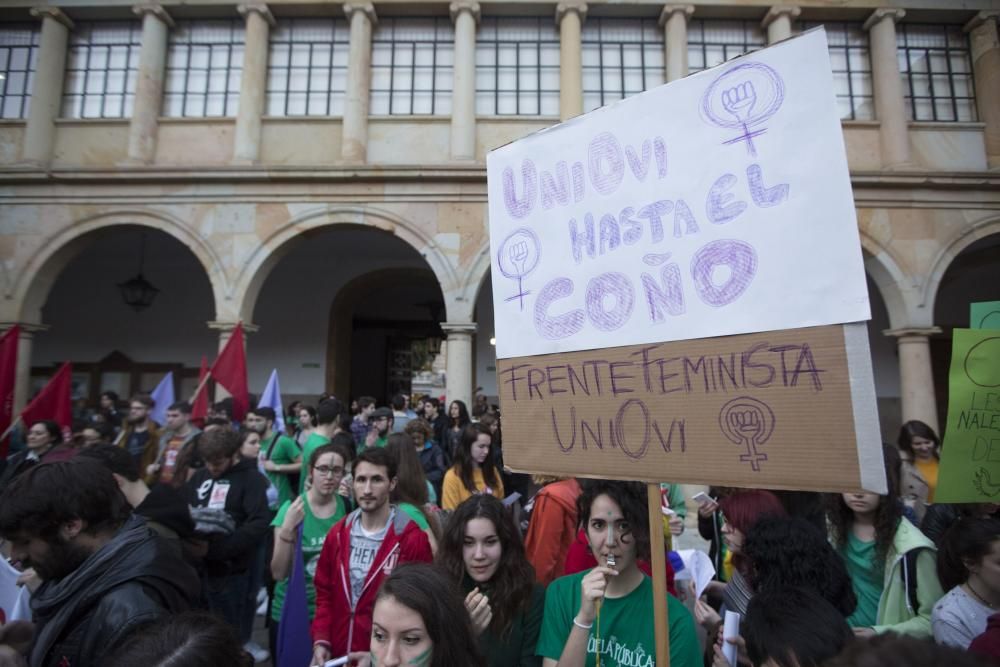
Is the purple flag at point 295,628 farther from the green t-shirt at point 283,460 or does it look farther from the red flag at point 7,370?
the red flag at point 7,370

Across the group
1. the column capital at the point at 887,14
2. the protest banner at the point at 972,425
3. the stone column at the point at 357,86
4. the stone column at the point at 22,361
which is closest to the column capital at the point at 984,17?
the column capital at the point at 887,14

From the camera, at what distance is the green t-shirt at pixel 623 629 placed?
198cm

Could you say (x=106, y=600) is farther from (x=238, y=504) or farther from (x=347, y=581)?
(x=238, y=504)

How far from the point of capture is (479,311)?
41.4ft

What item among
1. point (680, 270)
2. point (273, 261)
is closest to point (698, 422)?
point (680, 270)

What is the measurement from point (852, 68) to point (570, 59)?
5.27 m

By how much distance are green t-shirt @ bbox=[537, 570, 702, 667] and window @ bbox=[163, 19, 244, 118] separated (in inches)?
430

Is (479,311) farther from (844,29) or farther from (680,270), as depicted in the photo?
(680,270)

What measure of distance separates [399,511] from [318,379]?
9.68 metres

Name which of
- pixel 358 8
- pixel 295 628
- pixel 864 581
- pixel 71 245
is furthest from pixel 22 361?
pixel 864 581

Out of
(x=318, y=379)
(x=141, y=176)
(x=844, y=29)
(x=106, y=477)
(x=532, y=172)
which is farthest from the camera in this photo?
(x=318, y=379)

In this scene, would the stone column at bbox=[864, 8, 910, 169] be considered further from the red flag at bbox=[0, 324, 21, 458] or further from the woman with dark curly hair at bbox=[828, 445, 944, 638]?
the red flag at bbox=[0, 324, 21, 458]

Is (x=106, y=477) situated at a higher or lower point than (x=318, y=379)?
A: lower

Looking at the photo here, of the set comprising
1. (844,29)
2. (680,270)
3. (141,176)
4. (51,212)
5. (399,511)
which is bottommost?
(399,511)
